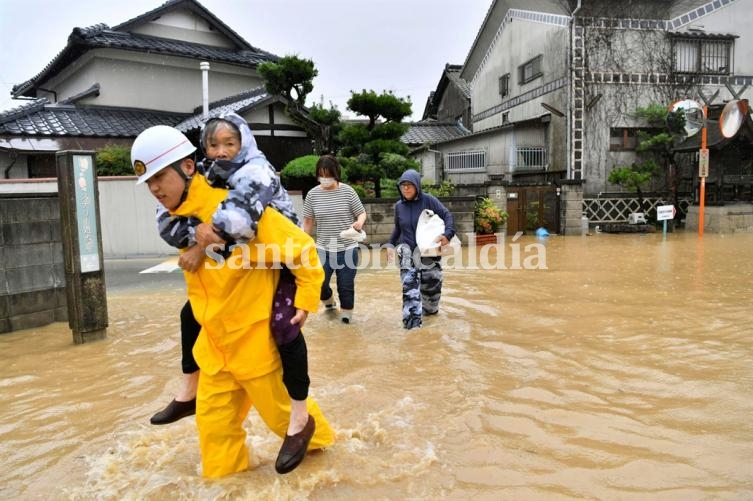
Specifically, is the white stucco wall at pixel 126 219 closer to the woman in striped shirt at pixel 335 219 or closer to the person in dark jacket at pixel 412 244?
the woman in striped shirt at pixel 335 219

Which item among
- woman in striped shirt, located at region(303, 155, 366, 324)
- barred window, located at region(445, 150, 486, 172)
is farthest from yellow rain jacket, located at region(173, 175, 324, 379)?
barred window, located at region(445, 150, 486, 172)

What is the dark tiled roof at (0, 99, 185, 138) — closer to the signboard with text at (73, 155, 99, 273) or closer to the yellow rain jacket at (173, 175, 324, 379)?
the signboard with text at (73, 155, 99, 273)

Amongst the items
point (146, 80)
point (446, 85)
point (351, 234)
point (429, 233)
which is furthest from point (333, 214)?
point (446, 85)

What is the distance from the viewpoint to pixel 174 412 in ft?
9.34

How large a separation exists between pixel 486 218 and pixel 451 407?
10265mm

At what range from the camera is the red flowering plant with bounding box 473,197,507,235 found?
529 inches

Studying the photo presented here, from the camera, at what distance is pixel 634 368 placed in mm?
4301

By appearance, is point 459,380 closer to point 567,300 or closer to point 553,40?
point 567,300

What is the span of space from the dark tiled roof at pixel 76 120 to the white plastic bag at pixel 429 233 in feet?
44.8

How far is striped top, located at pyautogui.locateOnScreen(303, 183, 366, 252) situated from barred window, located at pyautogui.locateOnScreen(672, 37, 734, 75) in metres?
16.3

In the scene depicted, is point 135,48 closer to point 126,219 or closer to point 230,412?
point 126,219

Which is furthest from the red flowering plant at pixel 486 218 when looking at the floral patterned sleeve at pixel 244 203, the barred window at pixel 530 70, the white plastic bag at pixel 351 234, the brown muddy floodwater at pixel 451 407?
the floral patterned sleeve at pixel 244 203

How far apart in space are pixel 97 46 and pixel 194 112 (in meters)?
3.50

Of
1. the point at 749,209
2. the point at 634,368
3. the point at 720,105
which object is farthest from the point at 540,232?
the point at 634,368
